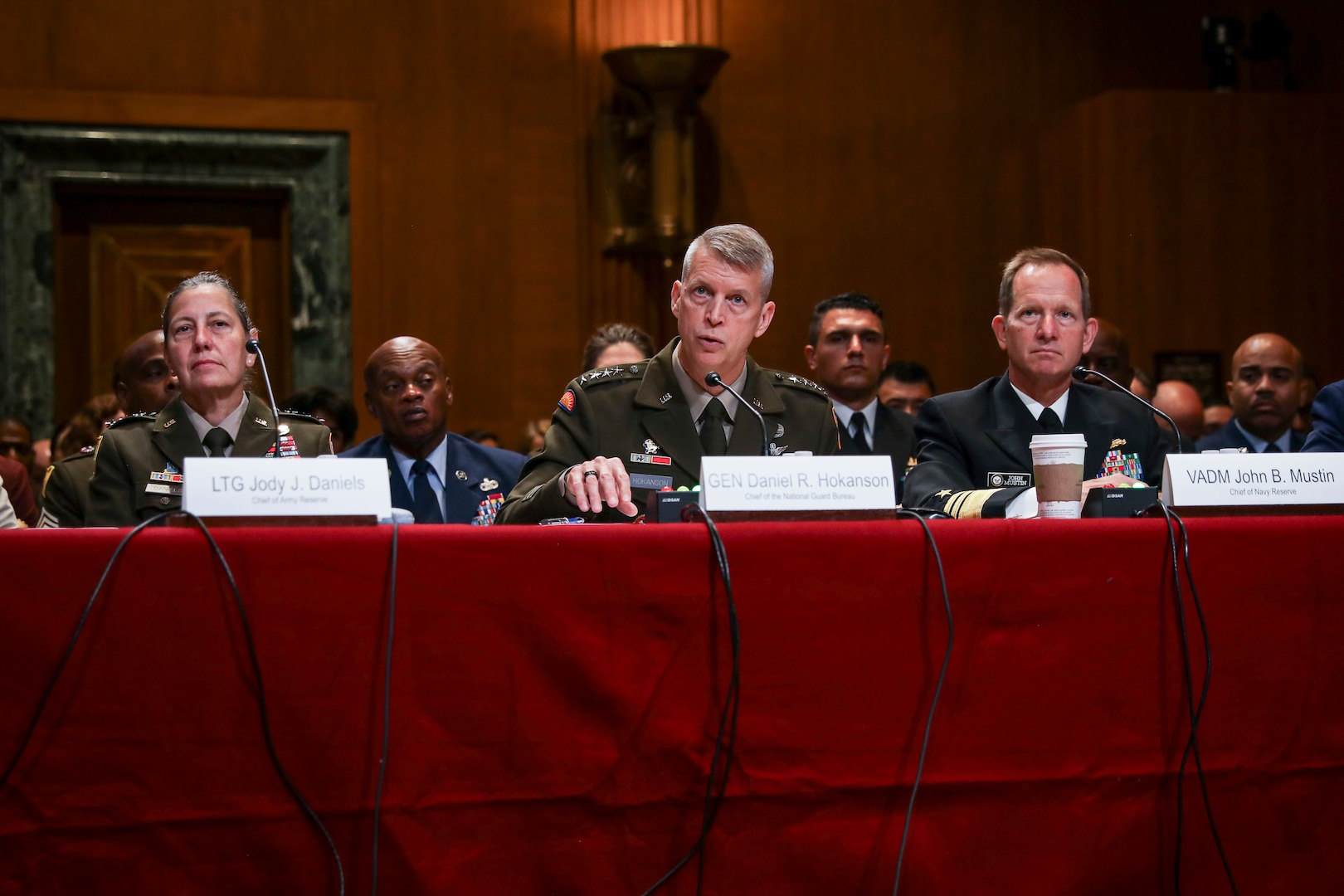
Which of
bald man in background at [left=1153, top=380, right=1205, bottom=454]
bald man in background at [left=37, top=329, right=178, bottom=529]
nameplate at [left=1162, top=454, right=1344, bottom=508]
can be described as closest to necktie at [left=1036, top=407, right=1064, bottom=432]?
nameplate at [left=1162, top=454, right=1344, bottom=508]

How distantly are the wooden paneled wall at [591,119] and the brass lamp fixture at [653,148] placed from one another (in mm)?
119

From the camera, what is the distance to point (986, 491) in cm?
233

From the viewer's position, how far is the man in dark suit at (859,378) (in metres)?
4.23

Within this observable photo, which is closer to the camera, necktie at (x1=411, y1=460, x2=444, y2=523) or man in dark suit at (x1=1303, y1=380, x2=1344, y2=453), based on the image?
man in dark suit at (x1=1303, y1=380, x2=1344, y2=453)

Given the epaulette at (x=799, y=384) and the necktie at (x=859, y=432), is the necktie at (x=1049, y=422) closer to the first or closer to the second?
the epaulette at (x=799, y=384)

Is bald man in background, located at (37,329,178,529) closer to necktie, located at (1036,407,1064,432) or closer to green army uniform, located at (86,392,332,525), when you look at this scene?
green army uniform, located at (86,392,332,525)

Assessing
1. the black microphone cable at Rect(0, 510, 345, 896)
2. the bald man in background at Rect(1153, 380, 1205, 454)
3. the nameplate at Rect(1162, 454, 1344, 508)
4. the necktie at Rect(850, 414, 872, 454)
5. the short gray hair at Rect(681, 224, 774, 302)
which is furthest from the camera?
the bald man in background at Rect(1153, 380, 1205, 454)

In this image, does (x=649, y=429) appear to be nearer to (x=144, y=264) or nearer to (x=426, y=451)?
(x=426, y=451)

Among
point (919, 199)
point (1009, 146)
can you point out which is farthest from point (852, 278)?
point (1009, 146)

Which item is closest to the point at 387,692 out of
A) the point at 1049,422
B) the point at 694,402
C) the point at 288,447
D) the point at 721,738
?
the point at 721,738

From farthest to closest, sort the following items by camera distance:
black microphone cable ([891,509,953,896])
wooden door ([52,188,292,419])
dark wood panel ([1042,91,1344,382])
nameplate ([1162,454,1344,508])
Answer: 1. dark wood panel ([1042,91,1344,382])
2. wooden door ([52,188,292,419])
3. nameplate ([1162,454,1344,508])
4. black microphone cable ([891,509,953,896])

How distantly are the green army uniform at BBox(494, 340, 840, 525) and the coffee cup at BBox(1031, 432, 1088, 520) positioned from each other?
0.58 m

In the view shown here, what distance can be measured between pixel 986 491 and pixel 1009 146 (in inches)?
171

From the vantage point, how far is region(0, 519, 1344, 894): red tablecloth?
1631mm
